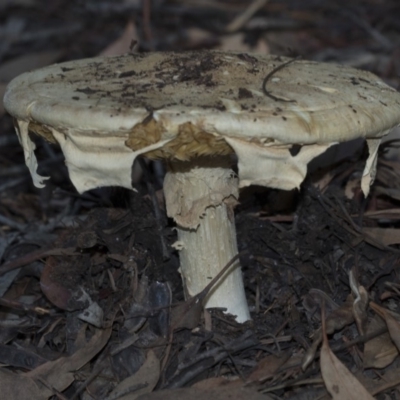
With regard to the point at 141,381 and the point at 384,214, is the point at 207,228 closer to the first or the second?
the point at 141,381

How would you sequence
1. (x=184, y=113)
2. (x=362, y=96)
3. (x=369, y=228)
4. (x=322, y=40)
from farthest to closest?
(x=322, y=40), (x=369, y=228), (x=362, y=96), (x=184, y=113)

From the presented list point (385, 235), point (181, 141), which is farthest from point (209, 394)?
point (385, 235)

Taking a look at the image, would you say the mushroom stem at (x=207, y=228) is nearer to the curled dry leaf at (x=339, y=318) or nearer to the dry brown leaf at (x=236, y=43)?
the curled dry leaf at (x=339, y=318)

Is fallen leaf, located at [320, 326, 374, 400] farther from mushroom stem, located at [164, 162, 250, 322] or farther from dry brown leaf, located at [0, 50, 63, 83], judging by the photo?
dry brown leaf, located at [0, 50, 63, 83]

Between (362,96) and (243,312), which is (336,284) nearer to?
(243,312)

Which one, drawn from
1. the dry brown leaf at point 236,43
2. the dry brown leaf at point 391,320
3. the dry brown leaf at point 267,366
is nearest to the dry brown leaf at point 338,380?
the dry brown leaf at point 267,366

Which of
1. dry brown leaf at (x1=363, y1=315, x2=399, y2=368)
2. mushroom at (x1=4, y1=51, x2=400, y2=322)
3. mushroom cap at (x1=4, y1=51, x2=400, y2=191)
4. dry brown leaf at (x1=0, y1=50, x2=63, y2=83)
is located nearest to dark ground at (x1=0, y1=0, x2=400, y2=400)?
dry brown leaf at (x1=363, y1=315, x2=399, y2=368)

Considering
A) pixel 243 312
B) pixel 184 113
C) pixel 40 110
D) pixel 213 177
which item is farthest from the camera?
pixel 243 312

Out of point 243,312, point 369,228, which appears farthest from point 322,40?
point 243,312
